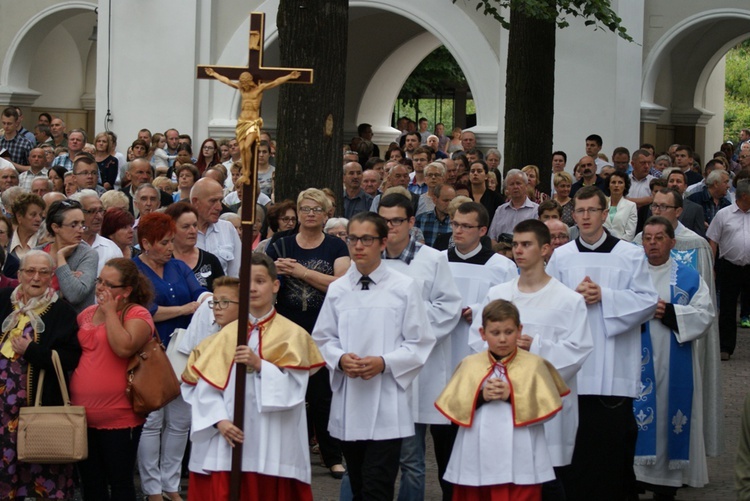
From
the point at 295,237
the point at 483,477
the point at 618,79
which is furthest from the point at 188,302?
the point at 618,79

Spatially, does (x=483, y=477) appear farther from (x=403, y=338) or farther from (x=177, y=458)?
(x=177, y=458)

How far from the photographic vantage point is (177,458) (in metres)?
8.08

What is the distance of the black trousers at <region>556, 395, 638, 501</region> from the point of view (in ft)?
25.3

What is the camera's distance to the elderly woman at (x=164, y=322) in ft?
26.1

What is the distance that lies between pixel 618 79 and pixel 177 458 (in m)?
13.3

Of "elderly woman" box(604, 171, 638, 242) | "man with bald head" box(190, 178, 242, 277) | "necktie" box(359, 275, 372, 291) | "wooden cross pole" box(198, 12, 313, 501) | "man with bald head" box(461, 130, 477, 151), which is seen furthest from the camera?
"man with bald head" box(461, 130, 477, 151)

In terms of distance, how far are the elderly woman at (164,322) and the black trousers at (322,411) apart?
3.28 feet

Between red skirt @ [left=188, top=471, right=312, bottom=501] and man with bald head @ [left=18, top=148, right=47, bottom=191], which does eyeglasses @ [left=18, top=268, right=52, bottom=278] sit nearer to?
red skirt @ [left=188, top=471, right=312, bottom=501]

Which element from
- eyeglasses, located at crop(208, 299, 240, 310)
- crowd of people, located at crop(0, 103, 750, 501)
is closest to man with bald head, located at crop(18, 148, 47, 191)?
crowd of people, located at crop(0, 103, 750, 501)

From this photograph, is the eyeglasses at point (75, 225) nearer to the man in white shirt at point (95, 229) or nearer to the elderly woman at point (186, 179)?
the man in white shirt at point (95, 229)

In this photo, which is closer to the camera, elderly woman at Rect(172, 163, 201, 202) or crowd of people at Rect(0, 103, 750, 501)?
crowd of people at Rect(0, 103, 750, 501)

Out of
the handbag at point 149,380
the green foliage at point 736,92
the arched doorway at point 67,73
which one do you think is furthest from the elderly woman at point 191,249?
the green foliage at point 736,92

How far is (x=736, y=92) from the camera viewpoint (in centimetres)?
5572

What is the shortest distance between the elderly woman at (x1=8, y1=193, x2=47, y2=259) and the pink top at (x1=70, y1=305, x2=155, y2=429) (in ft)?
6.36
